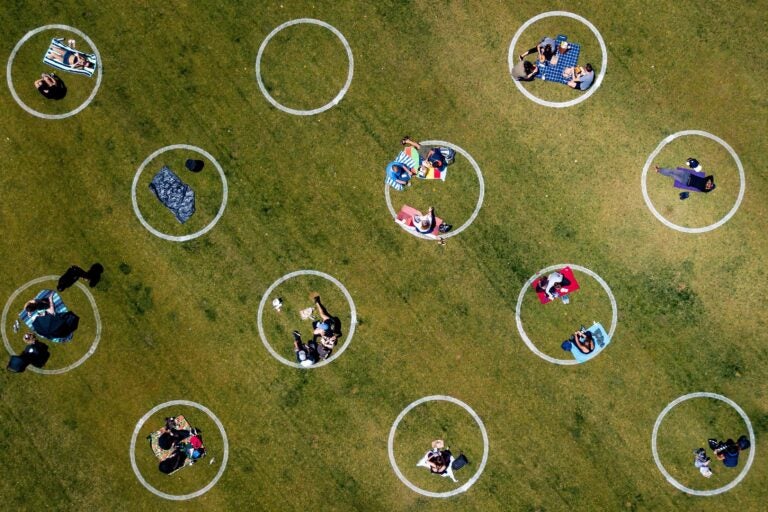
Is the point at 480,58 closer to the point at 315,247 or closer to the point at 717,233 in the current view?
the point at 315,247

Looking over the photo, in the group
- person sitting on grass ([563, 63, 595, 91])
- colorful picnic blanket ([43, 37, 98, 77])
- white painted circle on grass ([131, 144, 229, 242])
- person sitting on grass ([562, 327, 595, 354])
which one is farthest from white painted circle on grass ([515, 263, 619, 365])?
colorful picnic blanket ([43, 37, 98, 77])

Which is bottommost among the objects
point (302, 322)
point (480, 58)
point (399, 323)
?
point (302, 322)

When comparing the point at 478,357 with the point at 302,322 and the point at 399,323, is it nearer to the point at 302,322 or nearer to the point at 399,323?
the point at 399,323

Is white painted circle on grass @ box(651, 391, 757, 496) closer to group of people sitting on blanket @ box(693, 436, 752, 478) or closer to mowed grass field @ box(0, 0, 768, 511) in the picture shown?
mowed grass field @ box(0, 0, 768, 511)

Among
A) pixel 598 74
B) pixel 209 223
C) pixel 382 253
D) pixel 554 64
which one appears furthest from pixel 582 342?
pixel 209 223

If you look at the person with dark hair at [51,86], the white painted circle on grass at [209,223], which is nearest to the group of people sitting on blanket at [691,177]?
the white painted circle on grass at [209,223]

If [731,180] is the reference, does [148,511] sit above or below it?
below

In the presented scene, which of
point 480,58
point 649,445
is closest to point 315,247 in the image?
point 480,58
